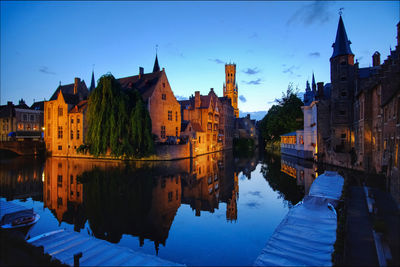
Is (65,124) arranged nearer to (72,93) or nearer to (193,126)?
(72,93)

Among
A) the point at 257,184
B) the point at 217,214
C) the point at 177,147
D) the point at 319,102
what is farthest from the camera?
the point at 177,147

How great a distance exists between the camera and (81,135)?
153 feet

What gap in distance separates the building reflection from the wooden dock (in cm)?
224

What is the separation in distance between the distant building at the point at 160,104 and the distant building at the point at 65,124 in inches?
496

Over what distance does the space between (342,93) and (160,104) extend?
97.2 feet

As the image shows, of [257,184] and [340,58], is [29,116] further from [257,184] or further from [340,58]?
[340,58]

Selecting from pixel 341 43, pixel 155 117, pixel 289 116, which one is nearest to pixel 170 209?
pixel 155 117

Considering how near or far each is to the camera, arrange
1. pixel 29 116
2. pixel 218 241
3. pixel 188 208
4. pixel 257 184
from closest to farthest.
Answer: pixel 218 241
pixel 188 208
pixel 257 184
pixel 29 116

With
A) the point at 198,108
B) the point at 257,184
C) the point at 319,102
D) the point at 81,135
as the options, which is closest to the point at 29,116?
the point at 81,135

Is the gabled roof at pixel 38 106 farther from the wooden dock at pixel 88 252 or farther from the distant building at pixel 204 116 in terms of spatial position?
the wooden dock at pixel 88 252

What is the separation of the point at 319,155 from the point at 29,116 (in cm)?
6994

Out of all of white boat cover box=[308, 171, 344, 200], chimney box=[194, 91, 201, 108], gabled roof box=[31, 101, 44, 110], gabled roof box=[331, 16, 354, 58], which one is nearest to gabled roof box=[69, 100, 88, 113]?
chimney box=[194, 91, 201, 108]

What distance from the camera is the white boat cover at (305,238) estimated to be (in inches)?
269

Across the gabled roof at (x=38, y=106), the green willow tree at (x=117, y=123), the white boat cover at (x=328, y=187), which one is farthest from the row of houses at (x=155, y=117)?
the white boat cover at (x=328, y=187)
